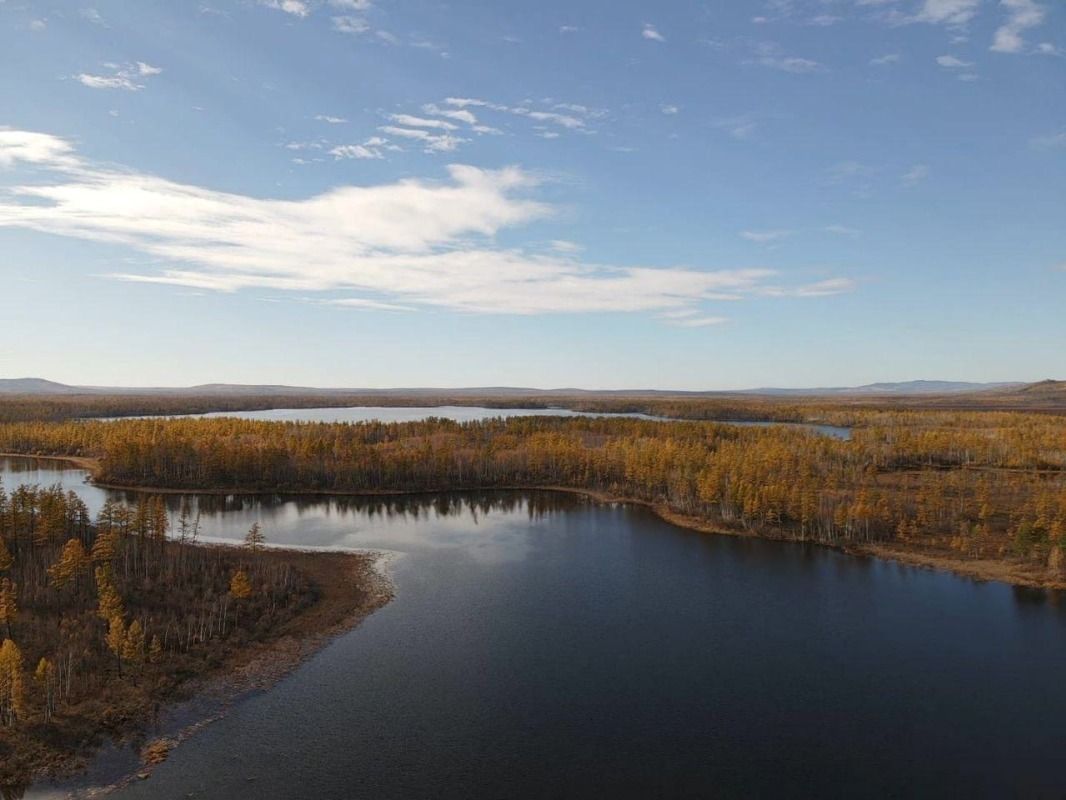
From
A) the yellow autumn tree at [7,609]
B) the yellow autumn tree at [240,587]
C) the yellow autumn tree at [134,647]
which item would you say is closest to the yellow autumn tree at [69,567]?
the yellow autumn tree at [7,609]

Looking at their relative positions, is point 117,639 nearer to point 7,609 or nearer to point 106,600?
point 106,600

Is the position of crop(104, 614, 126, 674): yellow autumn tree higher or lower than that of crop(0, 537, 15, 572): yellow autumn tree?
lower

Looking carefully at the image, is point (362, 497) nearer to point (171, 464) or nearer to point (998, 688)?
point (171, 464)

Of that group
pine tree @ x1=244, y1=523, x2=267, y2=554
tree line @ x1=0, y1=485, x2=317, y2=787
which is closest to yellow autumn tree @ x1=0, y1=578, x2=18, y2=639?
tree line @ x1=0, y1=485, x2=317, y2=787

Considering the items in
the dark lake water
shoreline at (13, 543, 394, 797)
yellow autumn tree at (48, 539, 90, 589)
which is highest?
yellow autumn tree at (48, 539, 90, 589)

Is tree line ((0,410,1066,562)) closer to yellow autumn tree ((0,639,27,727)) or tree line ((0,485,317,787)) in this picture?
tree line ((0,485,317,787))

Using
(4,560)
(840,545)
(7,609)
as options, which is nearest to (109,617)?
(7,609)
